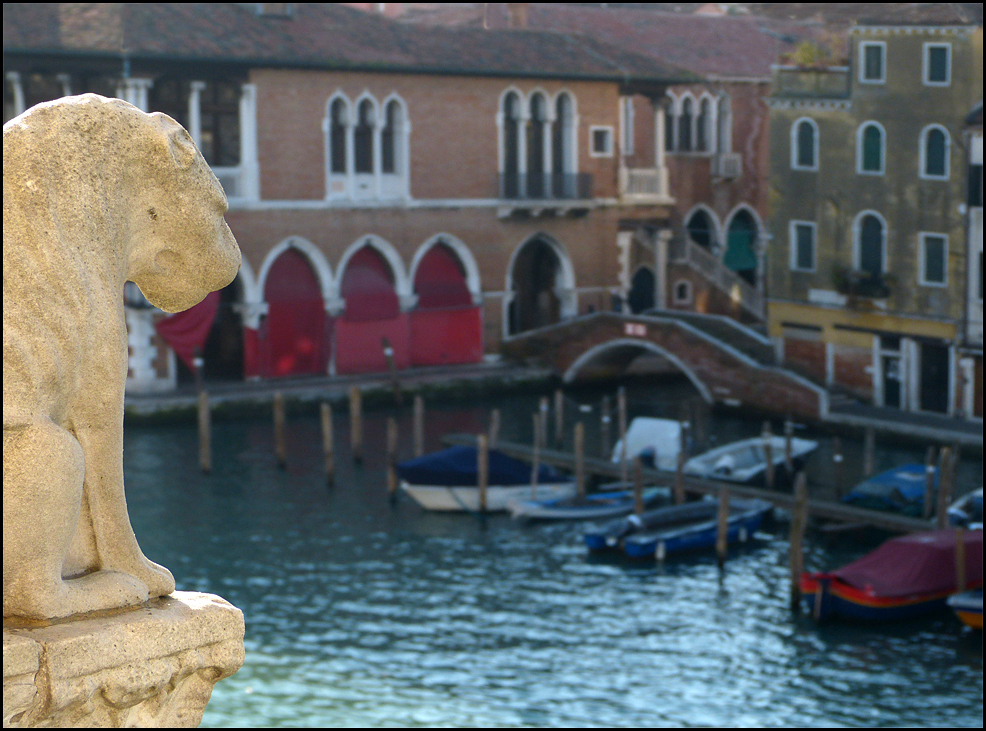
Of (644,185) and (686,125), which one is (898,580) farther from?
(686,125)

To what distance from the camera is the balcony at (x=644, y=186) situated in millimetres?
35469

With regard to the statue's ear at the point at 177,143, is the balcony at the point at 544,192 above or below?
above

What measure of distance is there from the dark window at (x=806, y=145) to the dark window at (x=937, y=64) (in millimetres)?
2981

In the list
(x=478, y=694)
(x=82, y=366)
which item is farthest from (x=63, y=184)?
(x=478, y=694)

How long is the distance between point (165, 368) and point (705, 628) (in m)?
14.4

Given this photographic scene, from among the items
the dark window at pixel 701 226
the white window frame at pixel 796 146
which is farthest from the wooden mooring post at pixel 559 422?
the dark window at pixel 701 226

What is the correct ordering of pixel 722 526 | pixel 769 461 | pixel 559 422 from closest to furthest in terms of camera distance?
1. pixel 722 526
2. pixel 769 461
3. pixel 559 422

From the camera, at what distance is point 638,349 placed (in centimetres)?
3262

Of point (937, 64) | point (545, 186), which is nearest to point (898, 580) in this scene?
point (937, 64)

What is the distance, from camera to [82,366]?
8.85ft

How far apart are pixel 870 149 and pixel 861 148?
19 cm

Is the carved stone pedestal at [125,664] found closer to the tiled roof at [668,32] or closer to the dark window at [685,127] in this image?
the tiled roof at [668,32]

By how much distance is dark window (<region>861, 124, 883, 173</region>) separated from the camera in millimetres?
28375

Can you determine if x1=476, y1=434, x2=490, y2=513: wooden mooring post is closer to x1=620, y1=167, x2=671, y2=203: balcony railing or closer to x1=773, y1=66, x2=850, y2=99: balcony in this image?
x1=773, y1=66, x2=850, y2=99: balcony
